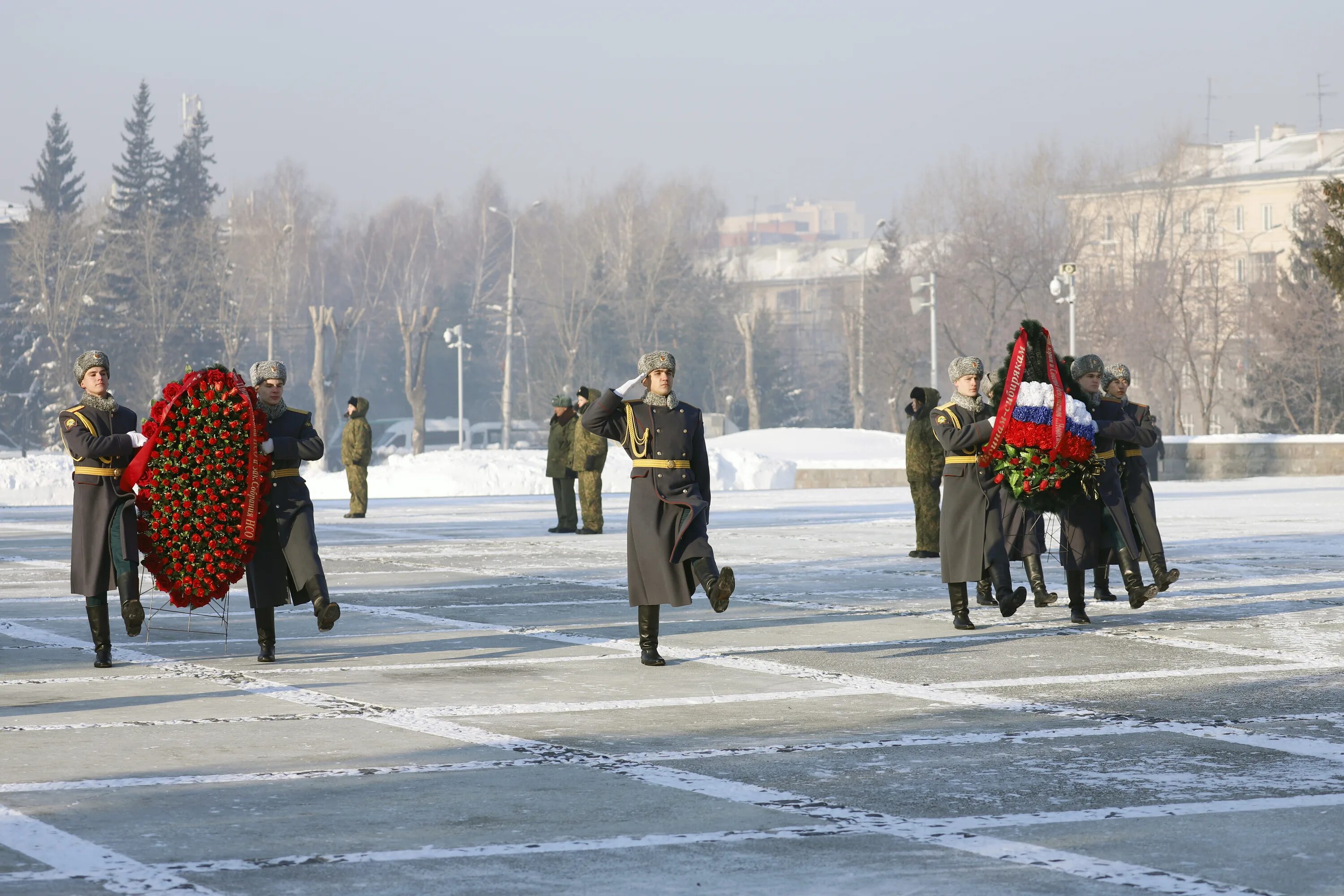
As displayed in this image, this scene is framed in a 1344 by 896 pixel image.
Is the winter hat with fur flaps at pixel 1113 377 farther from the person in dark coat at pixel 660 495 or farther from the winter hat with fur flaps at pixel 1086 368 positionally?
the person in dark coat at pixel 660 495

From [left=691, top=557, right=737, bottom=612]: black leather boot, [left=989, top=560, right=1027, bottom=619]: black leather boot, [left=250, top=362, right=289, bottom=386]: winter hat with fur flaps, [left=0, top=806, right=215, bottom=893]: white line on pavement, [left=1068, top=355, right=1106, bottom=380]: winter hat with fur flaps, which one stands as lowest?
[left=0, top=806, right=215, bottom=893]: white line on pavement

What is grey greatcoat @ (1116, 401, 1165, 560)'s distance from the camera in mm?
13312

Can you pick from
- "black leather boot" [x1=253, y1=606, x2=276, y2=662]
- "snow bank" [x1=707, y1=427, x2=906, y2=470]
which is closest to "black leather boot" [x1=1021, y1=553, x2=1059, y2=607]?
"black leather boot" [x1=253, y1=606, x2=276, y2=662]

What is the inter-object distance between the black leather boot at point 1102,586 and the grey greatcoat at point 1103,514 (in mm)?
760

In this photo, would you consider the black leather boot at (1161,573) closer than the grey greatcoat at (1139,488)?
Yes

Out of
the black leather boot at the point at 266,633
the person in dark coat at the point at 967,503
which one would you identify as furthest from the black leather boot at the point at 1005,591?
the black leather boot at the point at 266,633

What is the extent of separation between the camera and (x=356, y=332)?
99.8 meters

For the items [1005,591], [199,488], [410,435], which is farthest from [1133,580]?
[410,435]

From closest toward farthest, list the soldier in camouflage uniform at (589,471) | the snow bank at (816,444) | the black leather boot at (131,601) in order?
the black leather boot at (131,601) < the soldier in camouflage uniform at (589,471) < the snow bank at (816,444)

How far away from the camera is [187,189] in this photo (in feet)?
272

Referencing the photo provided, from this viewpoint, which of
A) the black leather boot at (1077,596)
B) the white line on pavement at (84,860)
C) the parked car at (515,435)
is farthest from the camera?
the parked car at (515,435)

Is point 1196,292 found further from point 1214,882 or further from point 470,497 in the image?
point 1214,882

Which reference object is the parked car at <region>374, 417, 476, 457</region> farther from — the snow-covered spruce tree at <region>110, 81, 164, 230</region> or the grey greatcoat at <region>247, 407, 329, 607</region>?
the grey greatcoat at <region>247, 407, 329, 607</region>

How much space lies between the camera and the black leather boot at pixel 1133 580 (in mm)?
12945
